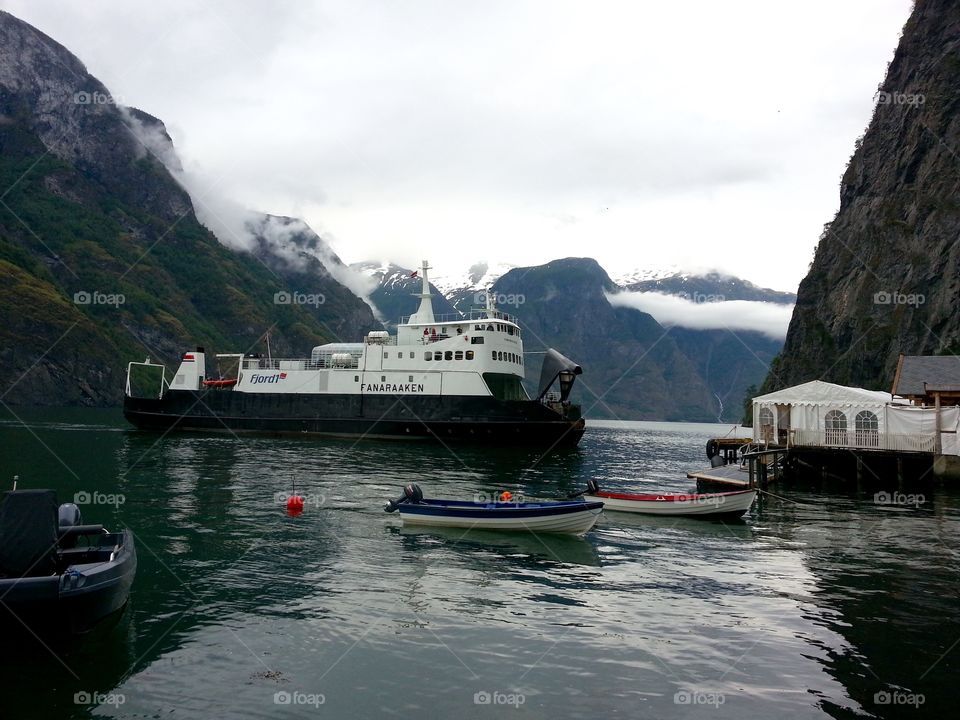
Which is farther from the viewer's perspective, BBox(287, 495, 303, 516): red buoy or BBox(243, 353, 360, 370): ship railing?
BBox(243, 353, 360, 370): ship railing

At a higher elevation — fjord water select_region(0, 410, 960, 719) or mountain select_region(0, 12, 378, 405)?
mountain select_region(0, 12, 378, 405)

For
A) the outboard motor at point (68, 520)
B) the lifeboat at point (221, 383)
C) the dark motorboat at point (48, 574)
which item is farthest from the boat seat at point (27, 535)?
the lifeboat at point (221, 383)

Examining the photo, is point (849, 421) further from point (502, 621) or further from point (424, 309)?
point (424, 309)

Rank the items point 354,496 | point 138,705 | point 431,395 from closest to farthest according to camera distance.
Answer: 1. point 138,705
2. point 354,496
3. point 431,395

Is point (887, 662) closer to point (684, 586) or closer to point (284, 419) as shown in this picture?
point (684, 586)

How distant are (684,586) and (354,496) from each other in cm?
1520

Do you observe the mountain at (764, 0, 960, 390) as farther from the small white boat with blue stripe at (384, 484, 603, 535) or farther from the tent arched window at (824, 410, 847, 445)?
the small white boat with blue stripe at (384, 484, 603, 535)

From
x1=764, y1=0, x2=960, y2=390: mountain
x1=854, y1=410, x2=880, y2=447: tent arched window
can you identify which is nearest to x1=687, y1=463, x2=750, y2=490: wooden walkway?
x1=854, y1=410, x2=880, y2=447: tent arched window

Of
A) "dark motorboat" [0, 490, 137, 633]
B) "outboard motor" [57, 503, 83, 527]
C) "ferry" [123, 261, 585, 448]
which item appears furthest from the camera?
"ferry" [123, 261, 585, 448]

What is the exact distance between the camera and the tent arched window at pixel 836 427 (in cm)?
3694

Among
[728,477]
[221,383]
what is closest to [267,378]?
[221,383]

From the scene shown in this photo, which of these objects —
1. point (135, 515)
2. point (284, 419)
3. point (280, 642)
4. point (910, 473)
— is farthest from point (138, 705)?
point (284, 419)

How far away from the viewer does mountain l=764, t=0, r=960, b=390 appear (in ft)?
203

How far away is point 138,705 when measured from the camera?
9.44m
